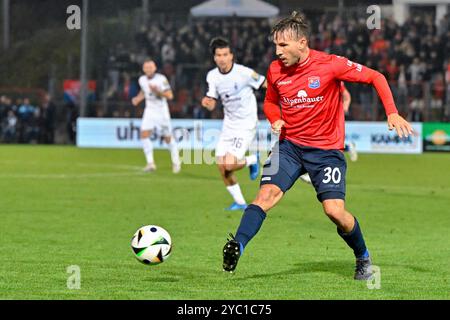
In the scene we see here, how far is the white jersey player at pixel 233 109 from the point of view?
1501cm

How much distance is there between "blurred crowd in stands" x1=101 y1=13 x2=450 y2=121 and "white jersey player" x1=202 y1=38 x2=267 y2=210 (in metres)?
17.8

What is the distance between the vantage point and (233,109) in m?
15.5

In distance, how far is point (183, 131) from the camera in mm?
31812

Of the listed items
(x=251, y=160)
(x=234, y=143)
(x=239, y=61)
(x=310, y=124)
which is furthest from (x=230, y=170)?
(x=239, y=61)

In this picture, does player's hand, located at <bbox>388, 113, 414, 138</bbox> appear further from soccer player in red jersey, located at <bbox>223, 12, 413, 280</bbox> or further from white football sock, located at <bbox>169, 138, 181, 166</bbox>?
white football sock, located at <bbox>169, 138, 181, 166</bbox>

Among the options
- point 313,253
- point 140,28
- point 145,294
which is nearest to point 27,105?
point 140,28

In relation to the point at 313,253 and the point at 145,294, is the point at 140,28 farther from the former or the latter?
the point at 145,294

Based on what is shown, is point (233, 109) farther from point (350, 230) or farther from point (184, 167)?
point (184, 167)

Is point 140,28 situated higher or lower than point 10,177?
higher

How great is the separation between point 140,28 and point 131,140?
594 cm

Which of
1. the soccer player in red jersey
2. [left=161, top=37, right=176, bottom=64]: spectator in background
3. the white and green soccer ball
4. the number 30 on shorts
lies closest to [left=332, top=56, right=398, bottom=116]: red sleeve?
the soccer player in red jersey

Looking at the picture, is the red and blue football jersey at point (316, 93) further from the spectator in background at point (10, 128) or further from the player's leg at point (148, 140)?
the spectator in background at point (10, 128)

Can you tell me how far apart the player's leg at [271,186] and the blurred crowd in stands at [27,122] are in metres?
28.1

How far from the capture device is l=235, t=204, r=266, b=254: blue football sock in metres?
8.25
